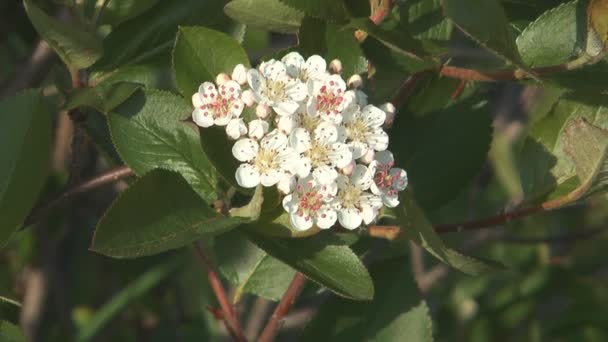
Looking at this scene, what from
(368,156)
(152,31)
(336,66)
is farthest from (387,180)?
(152,31)

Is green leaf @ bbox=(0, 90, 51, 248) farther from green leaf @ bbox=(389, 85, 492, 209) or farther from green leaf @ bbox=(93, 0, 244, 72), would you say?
green leaf @ bbox=(389, 85, 492, 209)

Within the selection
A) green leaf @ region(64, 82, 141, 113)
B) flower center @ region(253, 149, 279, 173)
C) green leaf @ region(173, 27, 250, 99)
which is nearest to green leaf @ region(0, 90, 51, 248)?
green leaf @ region(64, 82, 141, 113)

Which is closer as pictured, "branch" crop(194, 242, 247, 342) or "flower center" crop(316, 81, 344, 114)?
"flower center" crop(316, 81, 344, 114)

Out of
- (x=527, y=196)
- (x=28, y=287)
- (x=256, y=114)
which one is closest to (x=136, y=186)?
(x=256, y=114)

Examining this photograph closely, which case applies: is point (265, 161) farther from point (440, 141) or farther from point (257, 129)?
point (440, 141)

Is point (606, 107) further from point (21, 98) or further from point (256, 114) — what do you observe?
point (21, 98)

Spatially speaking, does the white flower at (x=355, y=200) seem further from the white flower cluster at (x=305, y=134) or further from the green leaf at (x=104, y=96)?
the green leaf at (x=104, y=96)
